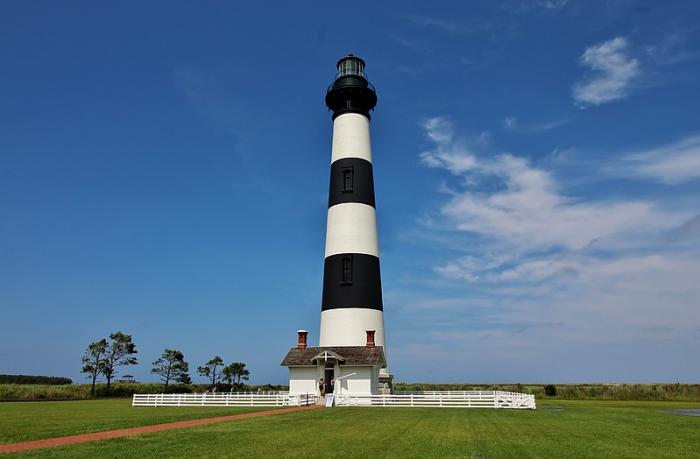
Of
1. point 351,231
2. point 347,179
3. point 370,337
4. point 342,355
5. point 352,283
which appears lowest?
point 342,355

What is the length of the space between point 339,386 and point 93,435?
56.8 feet

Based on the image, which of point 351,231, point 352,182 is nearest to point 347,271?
point 351,231

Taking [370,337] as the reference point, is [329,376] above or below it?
below

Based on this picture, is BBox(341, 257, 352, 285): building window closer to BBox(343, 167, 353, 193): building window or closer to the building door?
BBox(343, 167, 353, 193): building window

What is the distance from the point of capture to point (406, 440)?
557 inches

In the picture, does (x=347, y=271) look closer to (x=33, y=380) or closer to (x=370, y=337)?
(x=370, y=337)

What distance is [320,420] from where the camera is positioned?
19.9 meters

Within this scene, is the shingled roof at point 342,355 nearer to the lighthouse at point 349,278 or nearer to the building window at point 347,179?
the lighthouse at point 349,278

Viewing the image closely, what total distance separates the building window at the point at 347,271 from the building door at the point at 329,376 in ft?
16.6

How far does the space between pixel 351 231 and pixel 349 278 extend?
9.74ft

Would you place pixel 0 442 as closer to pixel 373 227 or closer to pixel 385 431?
pixel 385 431

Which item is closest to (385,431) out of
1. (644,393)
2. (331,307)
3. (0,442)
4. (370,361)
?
(0,442)

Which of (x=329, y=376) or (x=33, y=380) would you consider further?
(x=33, y=380)

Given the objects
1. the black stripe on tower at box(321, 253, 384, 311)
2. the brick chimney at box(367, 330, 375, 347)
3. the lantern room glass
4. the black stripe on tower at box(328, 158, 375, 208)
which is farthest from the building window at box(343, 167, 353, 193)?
the brick chimney at box(367, 330, 375, 347)
